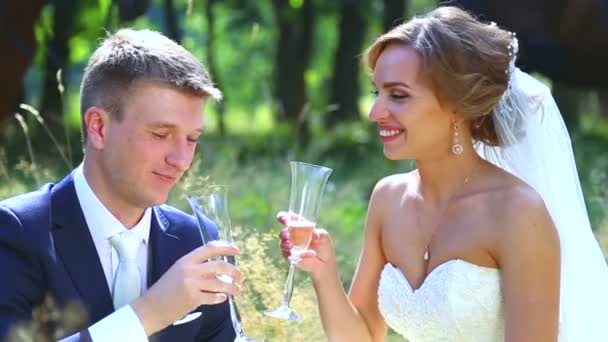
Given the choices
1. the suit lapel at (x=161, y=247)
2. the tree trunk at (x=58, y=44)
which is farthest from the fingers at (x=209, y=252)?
the tree trunk at (x=58, y=44)

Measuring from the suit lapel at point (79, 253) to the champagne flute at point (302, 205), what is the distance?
49 cm

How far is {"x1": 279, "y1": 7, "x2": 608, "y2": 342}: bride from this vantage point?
3.80 m

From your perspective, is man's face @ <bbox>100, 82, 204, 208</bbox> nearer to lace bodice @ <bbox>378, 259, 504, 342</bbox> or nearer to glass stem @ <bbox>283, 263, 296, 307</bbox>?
glass stem @ <bbox>283, 263, 296, 307</bbox>

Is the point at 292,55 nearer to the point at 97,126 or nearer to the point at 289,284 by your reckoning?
the point at 289,284

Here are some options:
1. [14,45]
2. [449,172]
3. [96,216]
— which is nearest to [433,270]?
[449,172]

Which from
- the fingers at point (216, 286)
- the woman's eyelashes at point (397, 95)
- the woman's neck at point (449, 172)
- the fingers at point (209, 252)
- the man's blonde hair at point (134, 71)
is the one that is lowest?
the woman's neck at point (449, 172)

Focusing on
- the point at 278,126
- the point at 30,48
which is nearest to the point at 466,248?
the point at 30,48

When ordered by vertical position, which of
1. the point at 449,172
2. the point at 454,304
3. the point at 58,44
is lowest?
the point at 58,44

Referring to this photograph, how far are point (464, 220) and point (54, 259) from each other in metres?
1.41

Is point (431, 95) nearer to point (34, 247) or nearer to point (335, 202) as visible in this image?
point (34, 247)

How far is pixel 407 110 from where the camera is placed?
3.83m

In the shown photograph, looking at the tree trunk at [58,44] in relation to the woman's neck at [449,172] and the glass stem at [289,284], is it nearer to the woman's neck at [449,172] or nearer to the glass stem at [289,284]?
the woman's neck at [449,172]

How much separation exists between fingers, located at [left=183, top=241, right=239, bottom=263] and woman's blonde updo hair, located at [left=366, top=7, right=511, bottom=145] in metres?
1.12

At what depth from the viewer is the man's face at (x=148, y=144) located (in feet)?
10.7
